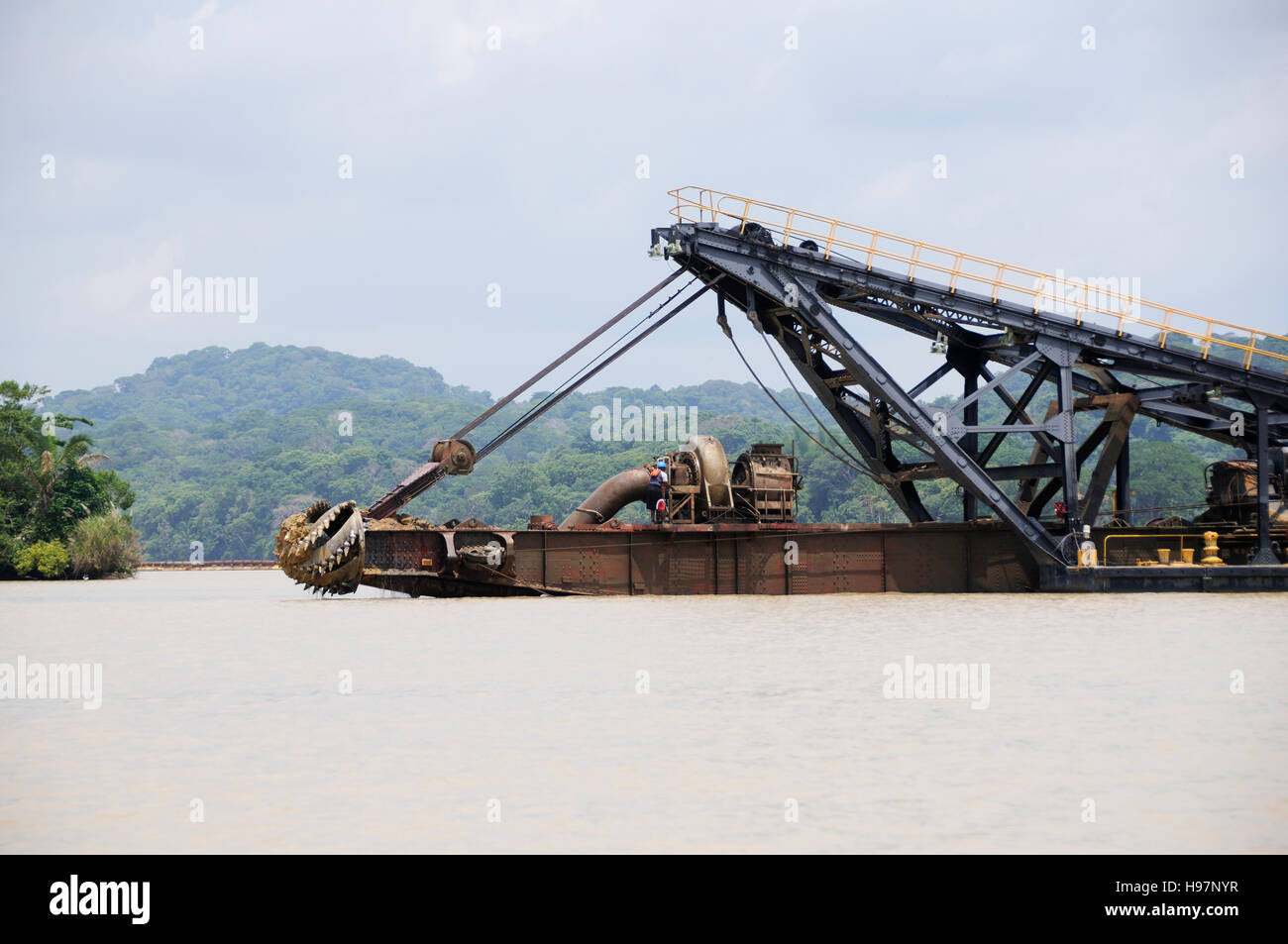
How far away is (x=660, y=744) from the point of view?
9.42m

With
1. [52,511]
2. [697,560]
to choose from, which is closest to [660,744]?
[697,560]

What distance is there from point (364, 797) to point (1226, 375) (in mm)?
25392

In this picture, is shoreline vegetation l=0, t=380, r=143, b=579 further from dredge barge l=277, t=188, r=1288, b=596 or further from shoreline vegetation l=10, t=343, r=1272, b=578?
dredge barge l=277, t=188, r=1288, b=596

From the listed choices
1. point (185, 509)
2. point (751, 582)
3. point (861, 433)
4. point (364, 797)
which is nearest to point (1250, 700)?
point (364, 797)

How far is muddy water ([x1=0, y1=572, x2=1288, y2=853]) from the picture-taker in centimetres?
700

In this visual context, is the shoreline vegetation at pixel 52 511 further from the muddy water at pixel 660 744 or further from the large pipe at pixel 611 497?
the muddy water at pixel 660 744

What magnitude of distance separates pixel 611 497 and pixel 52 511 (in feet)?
128

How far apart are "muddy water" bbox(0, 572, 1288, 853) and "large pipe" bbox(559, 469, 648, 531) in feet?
36.6

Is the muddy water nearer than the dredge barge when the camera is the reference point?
Yes

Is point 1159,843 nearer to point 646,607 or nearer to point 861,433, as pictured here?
point 646,607

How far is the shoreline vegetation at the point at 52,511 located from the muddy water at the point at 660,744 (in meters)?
41.9

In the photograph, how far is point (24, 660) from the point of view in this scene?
15992 millimetres

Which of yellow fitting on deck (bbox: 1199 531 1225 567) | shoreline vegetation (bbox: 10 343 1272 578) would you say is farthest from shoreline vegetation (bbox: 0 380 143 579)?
yellow fitting on deck (bbox: 1199 531 1225 567)

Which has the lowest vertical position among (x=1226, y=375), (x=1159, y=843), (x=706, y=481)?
(x=1159, y=843)
